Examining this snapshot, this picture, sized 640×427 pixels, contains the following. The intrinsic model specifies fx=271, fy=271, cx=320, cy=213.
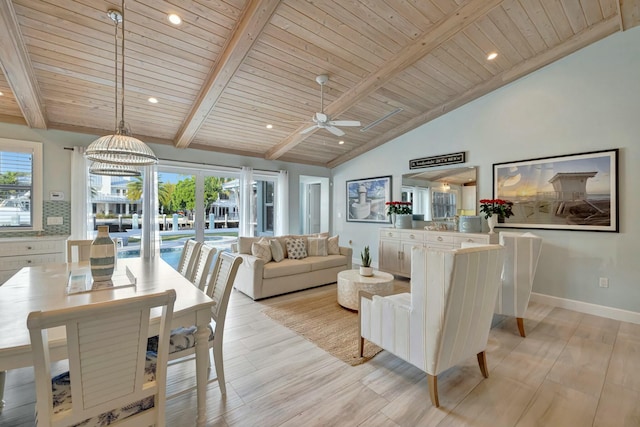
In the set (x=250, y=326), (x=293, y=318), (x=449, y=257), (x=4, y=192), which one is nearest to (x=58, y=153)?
(x=4, y=192)

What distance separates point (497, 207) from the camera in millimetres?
4090

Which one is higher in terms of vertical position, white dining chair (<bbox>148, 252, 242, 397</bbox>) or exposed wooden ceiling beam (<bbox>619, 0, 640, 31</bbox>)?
exposed wooden ceiling beam (<bbox>619, 0, 640, 31</bbox>)

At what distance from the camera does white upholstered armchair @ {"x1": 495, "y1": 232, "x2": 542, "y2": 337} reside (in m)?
2.86

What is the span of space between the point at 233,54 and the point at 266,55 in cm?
45

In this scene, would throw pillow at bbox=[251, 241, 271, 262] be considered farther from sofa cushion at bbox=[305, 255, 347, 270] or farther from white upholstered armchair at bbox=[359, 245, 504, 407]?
white upholstered armchair at bbox=[359, 245, 504, 407]

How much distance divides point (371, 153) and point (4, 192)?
632cm

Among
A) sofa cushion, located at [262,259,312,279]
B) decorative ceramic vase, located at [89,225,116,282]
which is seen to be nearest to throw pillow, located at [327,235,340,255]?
sofa cushion, located at [262,259,312,279]

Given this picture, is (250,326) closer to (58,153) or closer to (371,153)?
(58,153)

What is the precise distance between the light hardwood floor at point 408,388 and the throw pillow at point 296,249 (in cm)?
184

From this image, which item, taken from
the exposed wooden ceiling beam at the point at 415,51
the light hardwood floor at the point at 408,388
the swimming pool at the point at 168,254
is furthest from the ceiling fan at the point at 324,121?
the swimming pool at the point at 168,254

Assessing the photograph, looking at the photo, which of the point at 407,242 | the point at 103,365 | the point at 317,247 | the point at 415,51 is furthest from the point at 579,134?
the point at 103,365

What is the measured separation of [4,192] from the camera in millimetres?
3865

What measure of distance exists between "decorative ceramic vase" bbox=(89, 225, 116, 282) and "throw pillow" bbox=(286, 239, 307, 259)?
279 centimetres

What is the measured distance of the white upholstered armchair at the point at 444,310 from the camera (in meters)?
1.73
